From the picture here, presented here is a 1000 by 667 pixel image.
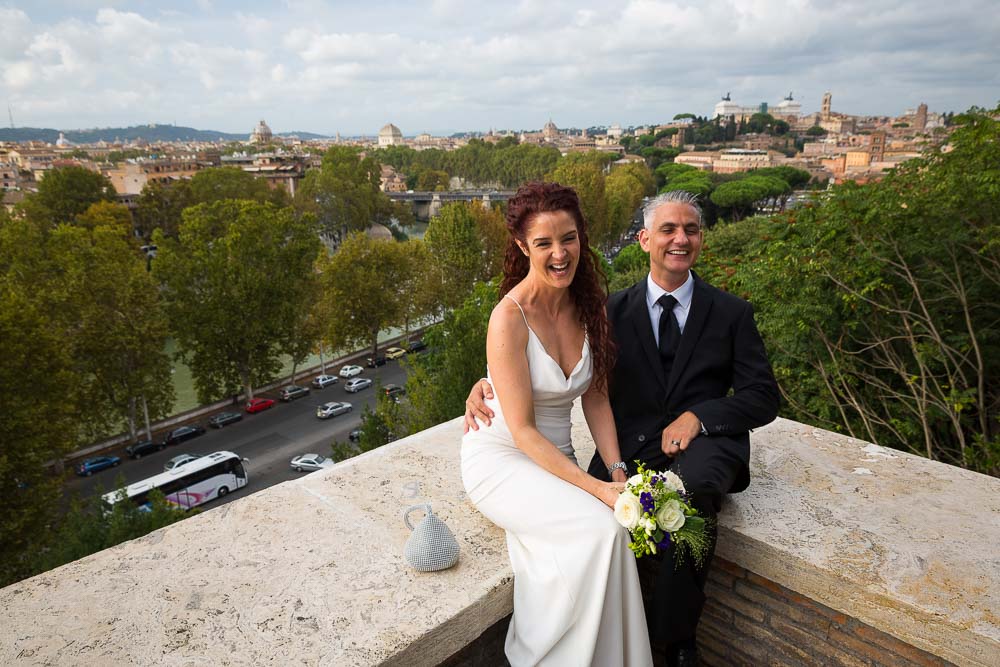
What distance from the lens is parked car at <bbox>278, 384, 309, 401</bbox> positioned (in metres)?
19.0

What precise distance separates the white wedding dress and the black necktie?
0.66 meters

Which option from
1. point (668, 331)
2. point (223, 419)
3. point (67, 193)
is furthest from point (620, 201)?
point (668, 331)

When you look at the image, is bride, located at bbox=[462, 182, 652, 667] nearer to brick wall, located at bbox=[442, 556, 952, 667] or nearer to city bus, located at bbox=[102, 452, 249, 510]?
brick wall, located at bbox=[442, 556, 952, 667]

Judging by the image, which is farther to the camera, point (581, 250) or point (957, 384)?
point (957, 384)

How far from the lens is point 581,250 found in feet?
7.33

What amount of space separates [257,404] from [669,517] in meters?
18.2

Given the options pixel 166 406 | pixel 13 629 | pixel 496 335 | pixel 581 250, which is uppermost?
pixel 581 250

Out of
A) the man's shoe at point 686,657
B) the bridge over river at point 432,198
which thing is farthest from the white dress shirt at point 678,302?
the bridge over river at point 432,198

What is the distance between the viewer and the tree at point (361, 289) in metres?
19.4

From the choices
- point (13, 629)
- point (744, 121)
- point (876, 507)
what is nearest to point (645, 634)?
point (876, 507)

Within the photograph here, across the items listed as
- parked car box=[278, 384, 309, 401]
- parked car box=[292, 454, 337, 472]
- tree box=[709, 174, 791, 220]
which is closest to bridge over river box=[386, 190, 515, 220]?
tree box=[709, 174, 791, 220]

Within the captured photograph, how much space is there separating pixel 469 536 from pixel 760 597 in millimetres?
984

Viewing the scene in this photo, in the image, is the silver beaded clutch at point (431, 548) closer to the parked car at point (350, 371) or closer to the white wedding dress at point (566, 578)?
the white wedding dress at point (566, 578)

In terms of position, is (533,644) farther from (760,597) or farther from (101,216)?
(101,216)
